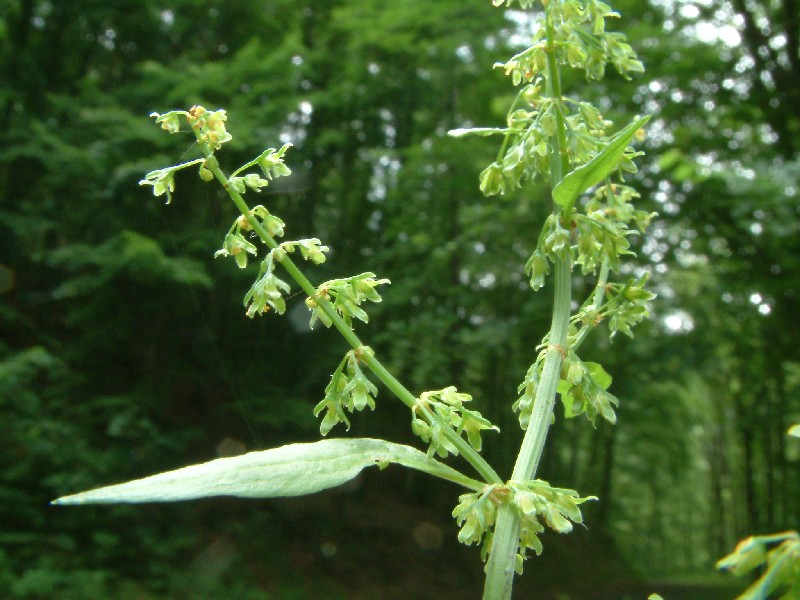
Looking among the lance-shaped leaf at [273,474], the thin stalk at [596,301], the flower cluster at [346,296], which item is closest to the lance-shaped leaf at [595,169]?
the thin stalk at [596,301]

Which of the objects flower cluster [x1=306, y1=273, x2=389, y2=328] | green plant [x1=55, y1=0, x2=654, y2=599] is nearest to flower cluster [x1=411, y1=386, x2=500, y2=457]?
green plant [x1=55, y1=0, x2=654, y2=599]

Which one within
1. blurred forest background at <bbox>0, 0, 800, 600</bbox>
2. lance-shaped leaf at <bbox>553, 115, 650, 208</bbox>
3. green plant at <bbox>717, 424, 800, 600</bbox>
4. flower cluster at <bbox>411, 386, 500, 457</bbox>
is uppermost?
blurred forest background at <bbox>0, 0, 800, 600</bbox>

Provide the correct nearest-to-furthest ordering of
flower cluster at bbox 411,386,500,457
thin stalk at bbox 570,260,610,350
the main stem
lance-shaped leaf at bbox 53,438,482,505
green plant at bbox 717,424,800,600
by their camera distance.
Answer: green plant at bbox 717,424,800,600 → lance-shaped leaf at bbox 53,438,482,505 → the main stem → flower cluster at bbox 411,386,500,457 → thin stalk at bbox 570,260,610,350

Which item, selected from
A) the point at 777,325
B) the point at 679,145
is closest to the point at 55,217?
the point at 679,145

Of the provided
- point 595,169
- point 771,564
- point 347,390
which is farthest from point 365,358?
point 771,564

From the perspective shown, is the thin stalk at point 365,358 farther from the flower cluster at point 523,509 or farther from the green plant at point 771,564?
the green plant at point 771,564

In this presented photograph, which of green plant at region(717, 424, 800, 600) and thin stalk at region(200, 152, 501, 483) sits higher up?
thin stalk at region(200, 152, 501, 483)

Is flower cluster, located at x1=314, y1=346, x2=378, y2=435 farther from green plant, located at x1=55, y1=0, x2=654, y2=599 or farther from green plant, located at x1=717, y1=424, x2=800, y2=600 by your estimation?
green plant, located at x1=717, y1=424, x2=800, y2=600
